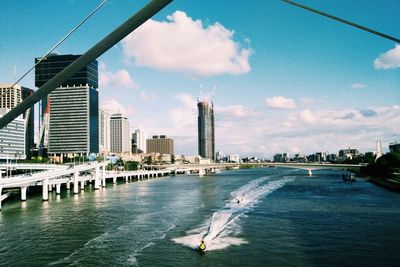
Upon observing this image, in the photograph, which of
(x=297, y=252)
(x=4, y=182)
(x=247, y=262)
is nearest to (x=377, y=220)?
(x=297, y=252)

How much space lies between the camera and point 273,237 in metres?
35.9

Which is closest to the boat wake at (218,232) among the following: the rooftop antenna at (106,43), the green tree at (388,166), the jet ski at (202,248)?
the jet ski at (202,248)

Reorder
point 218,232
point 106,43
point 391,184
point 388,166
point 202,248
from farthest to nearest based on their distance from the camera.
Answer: point 388,166
point 391,184
point 218,232
point 202,248
point 106,43

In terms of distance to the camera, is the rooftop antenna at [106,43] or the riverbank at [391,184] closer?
the rooftop antenna at [106,43]

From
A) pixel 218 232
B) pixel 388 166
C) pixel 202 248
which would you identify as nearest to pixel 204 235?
pixel 218 232

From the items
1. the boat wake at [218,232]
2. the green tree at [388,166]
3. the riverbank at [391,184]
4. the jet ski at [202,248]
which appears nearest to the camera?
the jet ski at [202,248]

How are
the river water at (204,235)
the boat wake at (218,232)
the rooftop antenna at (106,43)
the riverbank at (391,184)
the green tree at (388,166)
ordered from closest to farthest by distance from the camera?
the rooftop antenna at (106,43), the river water at (204,235), the boat wake at (218,232), the riverbank at (391,184), the green tree at (388,166)

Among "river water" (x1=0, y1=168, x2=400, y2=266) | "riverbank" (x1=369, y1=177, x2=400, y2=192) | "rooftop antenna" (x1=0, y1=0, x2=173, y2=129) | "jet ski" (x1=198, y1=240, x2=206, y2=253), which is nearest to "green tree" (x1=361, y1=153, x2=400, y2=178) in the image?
"riverbank" (x1=369, y1=177, x2=400, y2=192)

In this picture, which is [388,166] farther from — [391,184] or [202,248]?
[202,248]

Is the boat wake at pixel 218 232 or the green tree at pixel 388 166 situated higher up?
the green tree at pixel 388 166

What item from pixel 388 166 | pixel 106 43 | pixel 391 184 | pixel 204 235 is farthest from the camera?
pixel 388 166

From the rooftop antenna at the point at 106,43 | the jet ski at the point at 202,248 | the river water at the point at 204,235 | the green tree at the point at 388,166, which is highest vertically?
the rooftop antenna at the point at 106,43

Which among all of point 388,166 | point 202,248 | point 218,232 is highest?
point 388,166

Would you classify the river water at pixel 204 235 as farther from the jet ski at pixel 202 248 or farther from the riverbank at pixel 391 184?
the riverbank at pixel 391 184
